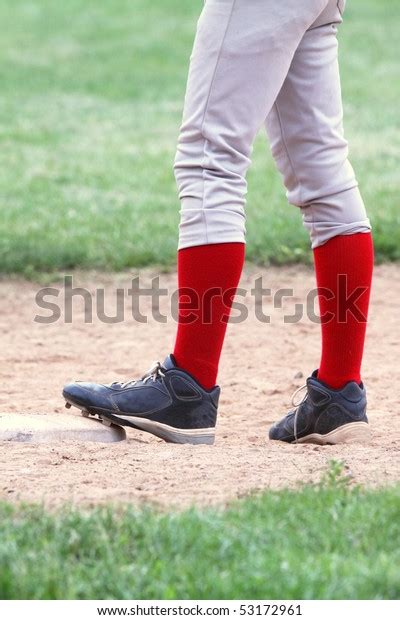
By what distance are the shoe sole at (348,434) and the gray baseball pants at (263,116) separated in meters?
0.61

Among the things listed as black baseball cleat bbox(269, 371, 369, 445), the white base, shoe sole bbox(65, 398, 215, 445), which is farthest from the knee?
the white base

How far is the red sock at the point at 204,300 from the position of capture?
3340 millimetres

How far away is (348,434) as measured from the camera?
3.54 meters

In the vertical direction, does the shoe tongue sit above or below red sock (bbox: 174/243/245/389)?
below

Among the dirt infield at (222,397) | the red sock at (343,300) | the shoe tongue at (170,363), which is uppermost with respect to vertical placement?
the red sock at (343,300)

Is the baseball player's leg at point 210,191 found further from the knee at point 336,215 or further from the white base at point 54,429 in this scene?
the knee at point 336,215

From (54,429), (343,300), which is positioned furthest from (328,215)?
(54,429)

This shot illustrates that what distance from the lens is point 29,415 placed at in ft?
12.1

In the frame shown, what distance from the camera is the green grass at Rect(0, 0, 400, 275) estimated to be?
21.0ft

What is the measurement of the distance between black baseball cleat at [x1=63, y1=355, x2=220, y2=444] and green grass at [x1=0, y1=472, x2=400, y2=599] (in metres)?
0.70

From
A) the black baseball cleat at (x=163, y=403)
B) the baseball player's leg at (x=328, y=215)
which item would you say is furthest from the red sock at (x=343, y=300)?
the black baseball cleat at (x=163, y=403)

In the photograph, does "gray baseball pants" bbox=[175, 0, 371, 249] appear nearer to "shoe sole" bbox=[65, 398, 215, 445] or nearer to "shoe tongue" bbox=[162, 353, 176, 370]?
"shoe tongue" bbox=[162, 353, 176, 370]

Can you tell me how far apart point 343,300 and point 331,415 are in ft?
1.23

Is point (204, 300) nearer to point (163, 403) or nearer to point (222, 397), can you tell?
point (163, 403)
